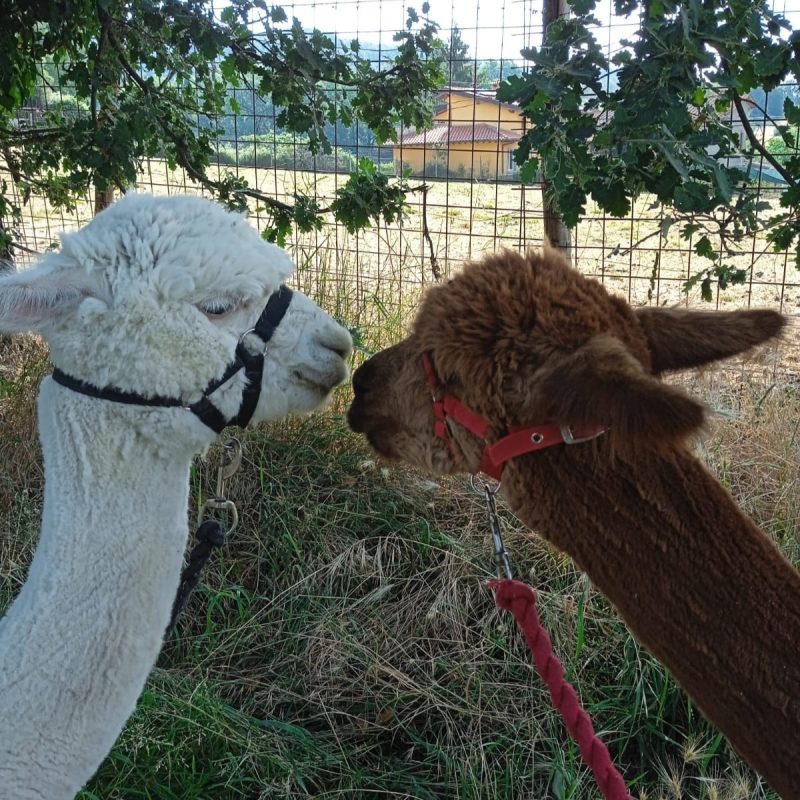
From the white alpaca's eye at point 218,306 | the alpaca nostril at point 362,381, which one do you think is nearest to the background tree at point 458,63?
the alpaca nostril at point 362,381

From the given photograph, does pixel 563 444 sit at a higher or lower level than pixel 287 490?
higher

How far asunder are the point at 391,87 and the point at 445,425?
206 cm

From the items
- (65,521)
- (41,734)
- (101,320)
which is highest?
(101,320)

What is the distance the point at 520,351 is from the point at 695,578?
1.73ft

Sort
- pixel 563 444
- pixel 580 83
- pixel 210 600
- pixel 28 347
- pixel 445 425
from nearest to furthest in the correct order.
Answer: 1. pixel 563 444
2. pixel 445 425
3. pixel 580 83
4. pixel 210 600
5. pixel 28 347

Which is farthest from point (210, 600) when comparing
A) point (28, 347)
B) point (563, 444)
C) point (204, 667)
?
point (28, 347)

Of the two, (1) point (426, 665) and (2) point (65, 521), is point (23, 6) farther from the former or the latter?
(1) point (426, 665)

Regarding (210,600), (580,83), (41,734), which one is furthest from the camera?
(210,600)

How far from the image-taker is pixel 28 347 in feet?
16.6

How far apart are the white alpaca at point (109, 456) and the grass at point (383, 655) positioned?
1152 millimetres

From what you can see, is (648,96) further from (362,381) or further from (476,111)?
(476,111)

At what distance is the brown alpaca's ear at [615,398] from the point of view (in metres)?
1.31

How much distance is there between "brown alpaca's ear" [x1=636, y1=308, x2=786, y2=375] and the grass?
0.85 metres

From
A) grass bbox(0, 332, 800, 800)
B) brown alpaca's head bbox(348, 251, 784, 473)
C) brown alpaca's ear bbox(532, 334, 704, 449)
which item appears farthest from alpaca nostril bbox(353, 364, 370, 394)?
grass bbox(0, 332, 800, 800)
